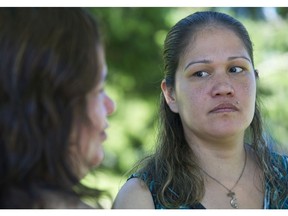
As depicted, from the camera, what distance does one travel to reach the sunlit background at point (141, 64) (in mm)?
4137

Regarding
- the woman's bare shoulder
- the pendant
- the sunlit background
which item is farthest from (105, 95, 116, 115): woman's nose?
the sunlit background

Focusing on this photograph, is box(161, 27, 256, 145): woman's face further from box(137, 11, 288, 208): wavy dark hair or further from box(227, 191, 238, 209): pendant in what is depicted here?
box(227, 191, 238, 209): pendant

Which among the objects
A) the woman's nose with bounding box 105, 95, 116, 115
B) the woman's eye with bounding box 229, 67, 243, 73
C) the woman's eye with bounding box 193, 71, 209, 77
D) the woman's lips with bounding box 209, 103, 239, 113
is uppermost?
the woman's eye with bounding box 229, 67, 243, 73

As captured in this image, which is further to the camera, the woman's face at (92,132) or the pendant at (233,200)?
the pendant at (233,200)

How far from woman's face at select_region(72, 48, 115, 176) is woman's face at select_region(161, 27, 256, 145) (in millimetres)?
423

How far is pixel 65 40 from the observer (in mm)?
1045

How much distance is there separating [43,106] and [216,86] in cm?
59

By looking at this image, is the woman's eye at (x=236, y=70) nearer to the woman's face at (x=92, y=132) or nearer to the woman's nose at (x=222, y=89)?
the woman's nose at (x=222, y=89)

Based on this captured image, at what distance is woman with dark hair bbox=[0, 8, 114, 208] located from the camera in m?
1.01

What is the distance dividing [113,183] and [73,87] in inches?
115

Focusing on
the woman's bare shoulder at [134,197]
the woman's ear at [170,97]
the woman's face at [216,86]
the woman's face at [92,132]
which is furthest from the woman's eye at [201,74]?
the woman's face at [92,132]
